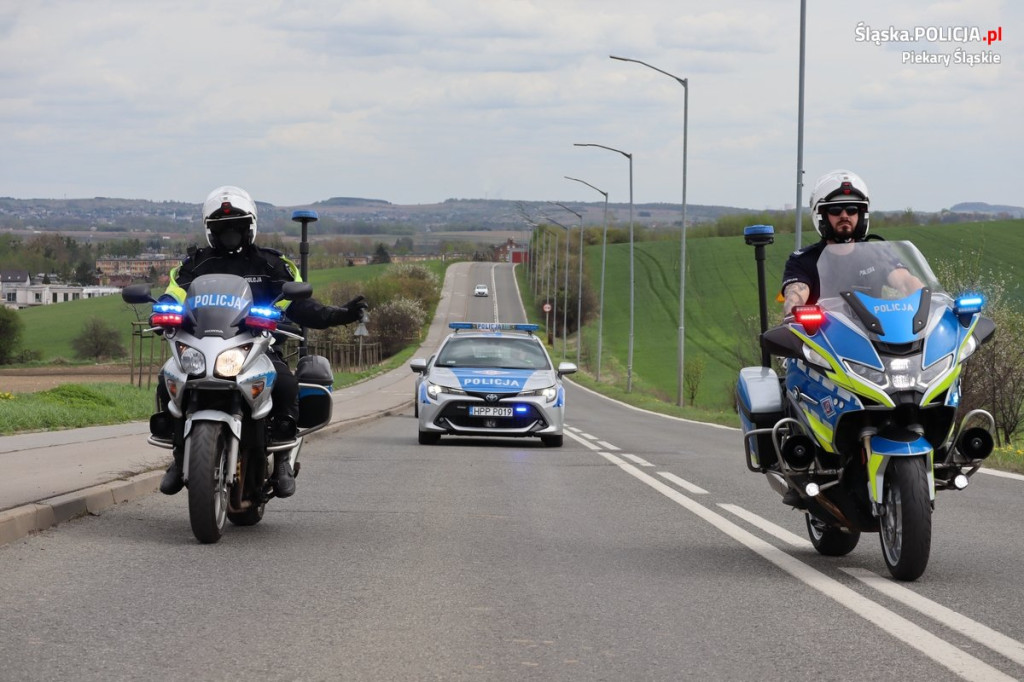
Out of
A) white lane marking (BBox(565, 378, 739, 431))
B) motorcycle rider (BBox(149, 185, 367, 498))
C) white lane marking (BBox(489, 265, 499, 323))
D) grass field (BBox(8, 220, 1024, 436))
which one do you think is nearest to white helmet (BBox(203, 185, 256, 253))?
motorcycle rider (BBox(149, 185, 367, 498))

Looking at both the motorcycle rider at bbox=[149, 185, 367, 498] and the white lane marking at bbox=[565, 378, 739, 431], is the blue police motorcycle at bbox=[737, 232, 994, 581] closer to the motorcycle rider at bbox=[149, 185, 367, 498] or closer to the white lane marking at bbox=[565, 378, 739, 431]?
the motorcycle rider at bbox=[149, 185, 367, 498]

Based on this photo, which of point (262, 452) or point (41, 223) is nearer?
point (262, 452)

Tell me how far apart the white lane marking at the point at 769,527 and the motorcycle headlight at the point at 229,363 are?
3510mm

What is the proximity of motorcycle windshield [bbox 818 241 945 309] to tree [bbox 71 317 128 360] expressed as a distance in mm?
98579

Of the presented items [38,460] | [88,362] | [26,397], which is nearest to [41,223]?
[88,362]

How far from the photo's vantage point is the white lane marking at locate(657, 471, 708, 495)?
12531mm

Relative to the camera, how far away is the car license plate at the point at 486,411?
61.7ft

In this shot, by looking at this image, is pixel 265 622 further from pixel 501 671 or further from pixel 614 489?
pixel 614 489

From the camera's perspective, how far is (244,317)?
814cm

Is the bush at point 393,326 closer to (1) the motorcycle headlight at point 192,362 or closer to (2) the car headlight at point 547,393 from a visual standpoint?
(2) the car headlight at point 547,393

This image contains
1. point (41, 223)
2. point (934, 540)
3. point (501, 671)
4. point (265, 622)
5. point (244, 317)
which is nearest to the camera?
point (501, 671)

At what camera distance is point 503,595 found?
669 centimetres

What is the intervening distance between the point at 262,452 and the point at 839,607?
3673 millimetres

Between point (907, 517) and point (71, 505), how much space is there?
541 centimetres
